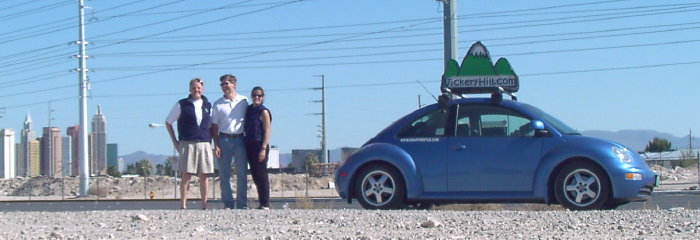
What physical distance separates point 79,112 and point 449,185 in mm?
41605

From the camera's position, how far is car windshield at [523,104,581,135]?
1200 centimetres

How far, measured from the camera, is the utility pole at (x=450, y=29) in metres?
24.8

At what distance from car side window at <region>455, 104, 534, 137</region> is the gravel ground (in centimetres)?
174

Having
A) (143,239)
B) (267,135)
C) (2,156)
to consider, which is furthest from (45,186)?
(143,239)

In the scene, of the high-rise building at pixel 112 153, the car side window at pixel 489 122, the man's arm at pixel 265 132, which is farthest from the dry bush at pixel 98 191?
the high-rise building at pixel 112 153

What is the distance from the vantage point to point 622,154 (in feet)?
38.0

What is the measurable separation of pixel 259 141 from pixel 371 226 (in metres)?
3.96

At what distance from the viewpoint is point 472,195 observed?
1199 centimetres

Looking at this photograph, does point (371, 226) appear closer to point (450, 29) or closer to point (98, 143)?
point (450, 29)

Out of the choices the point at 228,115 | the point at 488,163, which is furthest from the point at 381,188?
the point at 228,115

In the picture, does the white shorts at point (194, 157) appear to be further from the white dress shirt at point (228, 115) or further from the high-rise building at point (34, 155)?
the high-rise building at point (34, 155)

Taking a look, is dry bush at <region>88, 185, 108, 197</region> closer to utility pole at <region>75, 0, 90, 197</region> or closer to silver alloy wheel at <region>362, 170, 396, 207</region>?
utility pole at <region>75, 0, 90, 197</region>

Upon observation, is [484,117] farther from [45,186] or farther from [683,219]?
[45,186]

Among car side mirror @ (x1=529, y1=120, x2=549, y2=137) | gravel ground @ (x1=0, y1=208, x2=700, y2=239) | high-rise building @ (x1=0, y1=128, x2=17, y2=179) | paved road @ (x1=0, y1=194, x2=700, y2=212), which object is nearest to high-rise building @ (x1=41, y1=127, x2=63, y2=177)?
high-rise building @ (x1=0, y1=128, x2=17, y2=179)
